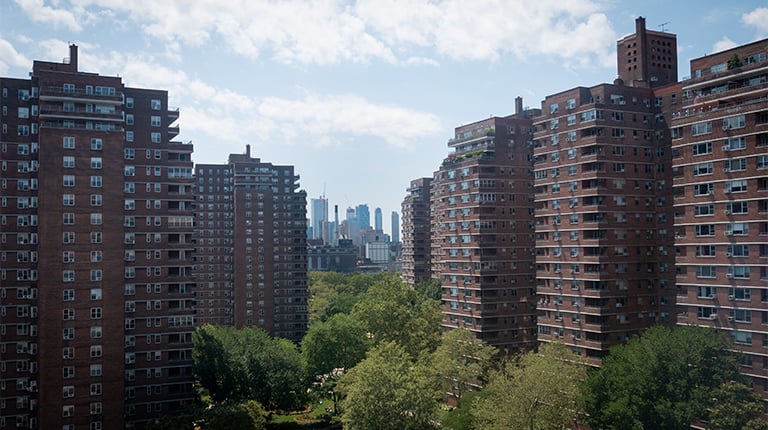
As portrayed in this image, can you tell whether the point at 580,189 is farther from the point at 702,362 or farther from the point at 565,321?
the point at 702,362

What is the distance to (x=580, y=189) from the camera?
75.1m

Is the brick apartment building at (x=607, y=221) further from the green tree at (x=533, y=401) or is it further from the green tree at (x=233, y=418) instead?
the green tree at (x=233, y=418)

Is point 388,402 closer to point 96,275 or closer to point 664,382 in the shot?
point 664,382

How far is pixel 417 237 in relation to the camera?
171 metres

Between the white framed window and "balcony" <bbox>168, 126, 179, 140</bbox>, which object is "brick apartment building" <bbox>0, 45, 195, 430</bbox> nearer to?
the white framed window

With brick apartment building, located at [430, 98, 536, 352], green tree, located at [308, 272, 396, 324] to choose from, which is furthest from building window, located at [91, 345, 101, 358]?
green tree, located at [308, 272, 396, 324]

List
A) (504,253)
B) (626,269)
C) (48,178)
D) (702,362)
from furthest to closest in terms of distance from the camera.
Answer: (504,253), (626,269), (48,178), (702,362)

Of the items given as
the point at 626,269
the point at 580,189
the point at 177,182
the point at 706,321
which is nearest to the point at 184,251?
the point at 177,182

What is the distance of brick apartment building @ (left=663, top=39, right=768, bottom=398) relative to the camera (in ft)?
182

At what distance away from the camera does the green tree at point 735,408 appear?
1969 inches

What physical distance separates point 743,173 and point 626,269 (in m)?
20.7

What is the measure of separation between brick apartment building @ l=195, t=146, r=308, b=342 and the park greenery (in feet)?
126

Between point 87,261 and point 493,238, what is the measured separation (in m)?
54.9

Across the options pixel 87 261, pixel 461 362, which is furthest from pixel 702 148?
pixel 87 261
